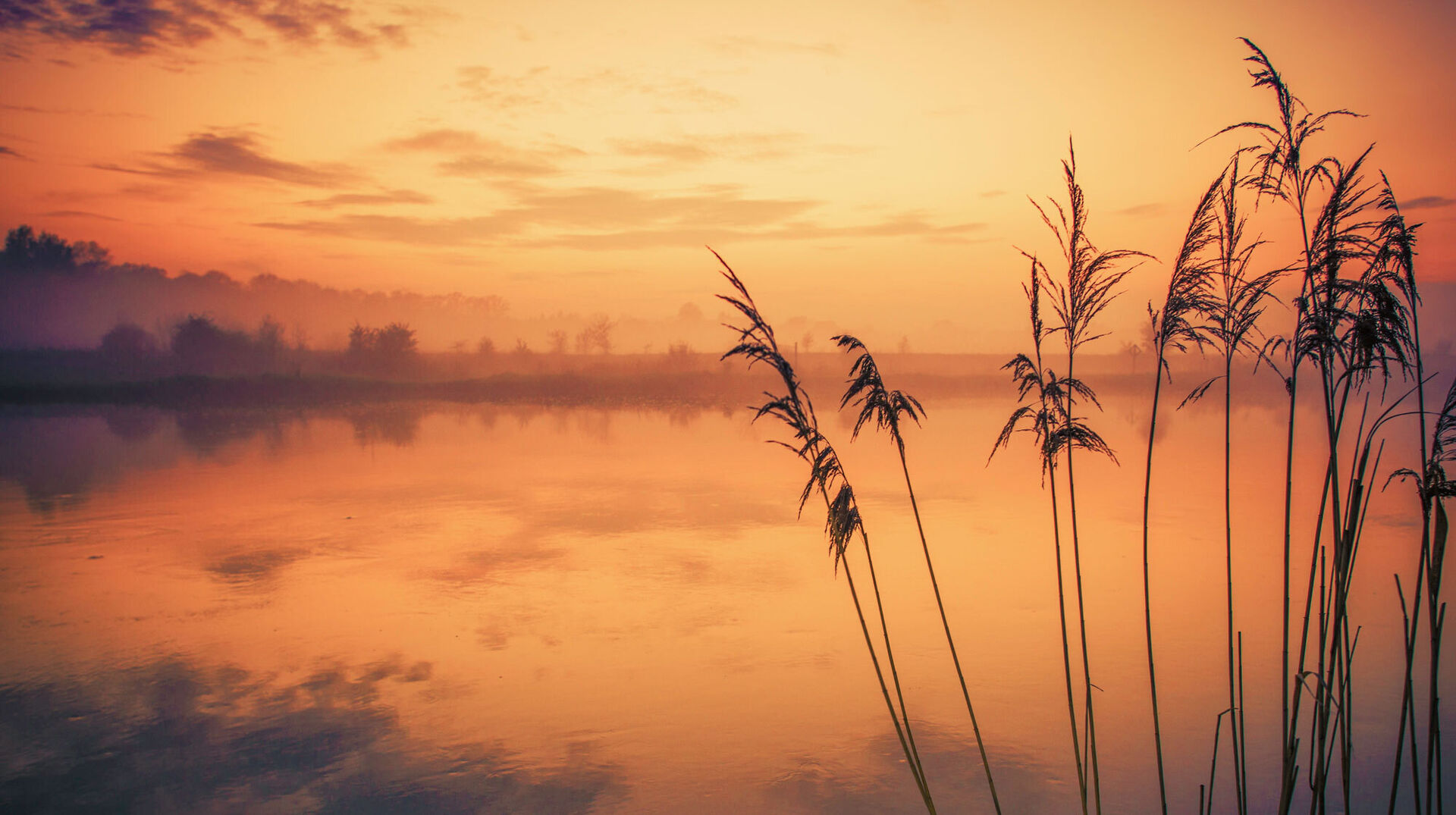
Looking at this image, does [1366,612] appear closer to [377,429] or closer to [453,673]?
[453,673]

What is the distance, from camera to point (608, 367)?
60.5 meters

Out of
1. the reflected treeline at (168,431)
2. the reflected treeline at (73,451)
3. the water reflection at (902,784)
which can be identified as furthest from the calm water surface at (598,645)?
the reflected treeline at (168,431)

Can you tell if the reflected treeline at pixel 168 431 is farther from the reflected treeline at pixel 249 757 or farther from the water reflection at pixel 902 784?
the water reflection at pixel 902 784

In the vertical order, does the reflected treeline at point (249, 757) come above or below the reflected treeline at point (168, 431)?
below

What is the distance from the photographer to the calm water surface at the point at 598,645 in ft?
14.7

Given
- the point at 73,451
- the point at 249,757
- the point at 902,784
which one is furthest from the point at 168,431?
the point at 902,784

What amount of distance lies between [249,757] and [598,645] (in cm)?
239

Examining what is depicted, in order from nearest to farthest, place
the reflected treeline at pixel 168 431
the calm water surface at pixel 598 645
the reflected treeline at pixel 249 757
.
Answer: the reflected treeline at pixel 249 757, the calm water surface at pixel 598 645, the reflected treeline at pixel 168 431

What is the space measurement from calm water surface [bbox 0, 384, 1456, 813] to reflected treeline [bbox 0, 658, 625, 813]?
0.06 feet

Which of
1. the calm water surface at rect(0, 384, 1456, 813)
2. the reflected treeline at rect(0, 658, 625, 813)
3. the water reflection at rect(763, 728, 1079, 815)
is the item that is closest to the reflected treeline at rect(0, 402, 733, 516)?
the calm water surface at rect(0, 384, 1456, 813)

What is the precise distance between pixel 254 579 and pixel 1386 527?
483 inches

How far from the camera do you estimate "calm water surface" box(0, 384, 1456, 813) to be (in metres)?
4.48

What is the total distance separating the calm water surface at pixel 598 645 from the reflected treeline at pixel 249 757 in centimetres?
2

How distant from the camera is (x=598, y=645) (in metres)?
6.46
